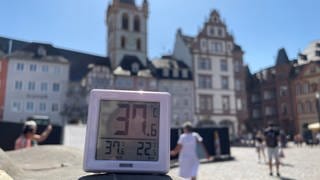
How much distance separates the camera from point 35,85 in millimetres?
38469

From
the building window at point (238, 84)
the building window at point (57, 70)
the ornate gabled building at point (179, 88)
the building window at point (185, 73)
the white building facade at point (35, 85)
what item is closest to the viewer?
the white building facade at point (35, 85)

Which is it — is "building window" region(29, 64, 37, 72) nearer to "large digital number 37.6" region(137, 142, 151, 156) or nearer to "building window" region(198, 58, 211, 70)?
"building window" region(198, 58, 211, 70)

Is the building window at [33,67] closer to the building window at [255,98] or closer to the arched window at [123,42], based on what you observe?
the arched window at [123,42]

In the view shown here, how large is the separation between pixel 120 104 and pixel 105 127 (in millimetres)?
153

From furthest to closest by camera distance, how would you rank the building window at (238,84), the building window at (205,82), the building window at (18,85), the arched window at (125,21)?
the arched window at (125,21)
the building window at (238,84)
the building window at (205,82)
the building window at (18,85)

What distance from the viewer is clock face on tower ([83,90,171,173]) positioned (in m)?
1.84

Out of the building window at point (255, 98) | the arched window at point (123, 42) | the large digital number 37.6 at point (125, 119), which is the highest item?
the arched window at point (123, 42)

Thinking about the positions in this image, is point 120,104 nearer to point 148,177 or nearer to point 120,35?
point 148,177

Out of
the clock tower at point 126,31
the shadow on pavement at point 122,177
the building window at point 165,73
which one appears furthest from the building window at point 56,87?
the shadow on pavement at point 122,177

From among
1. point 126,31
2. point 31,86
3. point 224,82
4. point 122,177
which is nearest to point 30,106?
point 31,86

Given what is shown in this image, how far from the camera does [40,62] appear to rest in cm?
3928

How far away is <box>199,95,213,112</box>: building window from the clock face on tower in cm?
4250

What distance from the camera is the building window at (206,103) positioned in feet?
Answer: 145

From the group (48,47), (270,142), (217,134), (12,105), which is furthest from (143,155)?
(48,47)
